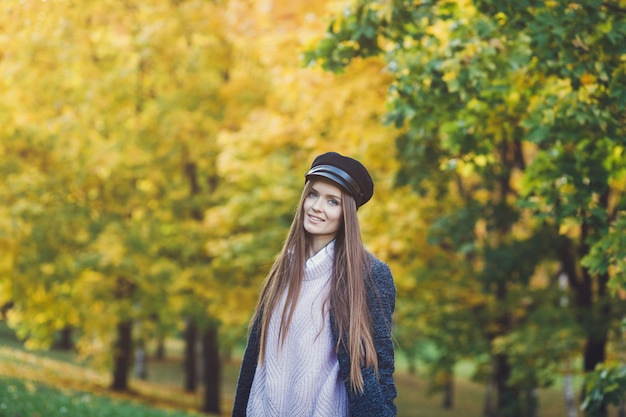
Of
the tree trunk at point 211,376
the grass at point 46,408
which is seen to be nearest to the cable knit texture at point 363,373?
the grass at point 46,408

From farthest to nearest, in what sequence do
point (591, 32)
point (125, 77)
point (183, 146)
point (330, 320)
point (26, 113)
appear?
point (183, 146) → point (125, 77) → point (26, 113) → point (591, 32) → point (330, 320)

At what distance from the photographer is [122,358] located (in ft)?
57.5

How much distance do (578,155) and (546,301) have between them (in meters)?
6.81

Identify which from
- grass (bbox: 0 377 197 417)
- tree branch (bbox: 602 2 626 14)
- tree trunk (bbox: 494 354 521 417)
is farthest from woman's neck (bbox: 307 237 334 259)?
tree trunk (bbox: 494 354 521 417)

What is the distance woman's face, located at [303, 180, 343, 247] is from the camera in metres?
3.19

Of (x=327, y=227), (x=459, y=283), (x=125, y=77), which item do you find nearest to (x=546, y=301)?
(x=459, y=283)

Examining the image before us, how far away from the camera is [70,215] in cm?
1212

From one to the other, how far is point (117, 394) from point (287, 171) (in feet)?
24.1

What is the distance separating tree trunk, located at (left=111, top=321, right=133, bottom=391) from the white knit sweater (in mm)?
14934

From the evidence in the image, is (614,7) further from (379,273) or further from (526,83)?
(379,273)

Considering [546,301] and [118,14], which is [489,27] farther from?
[118,14]

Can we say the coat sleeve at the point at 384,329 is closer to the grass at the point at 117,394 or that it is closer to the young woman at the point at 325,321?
the young woman at the point at 325,321

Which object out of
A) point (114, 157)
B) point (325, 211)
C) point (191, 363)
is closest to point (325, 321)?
point (325, 211)

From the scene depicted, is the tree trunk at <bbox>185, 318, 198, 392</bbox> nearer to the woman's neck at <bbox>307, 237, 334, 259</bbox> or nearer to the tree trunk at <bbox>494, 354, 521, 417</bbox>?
the tree trunk at <bbox>494, 354, 521, 417</bbox>
